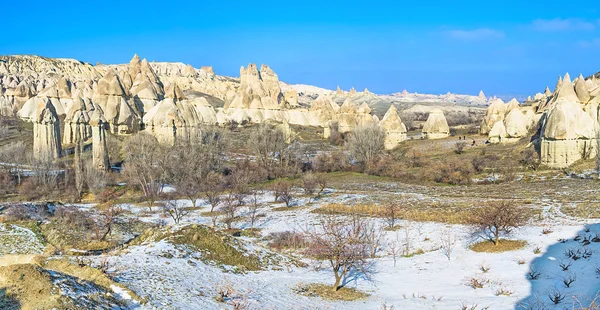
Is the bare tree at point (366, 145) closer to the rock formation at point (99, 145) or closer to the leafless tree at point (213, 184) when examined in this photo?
the leafless tree at point (213, 184)

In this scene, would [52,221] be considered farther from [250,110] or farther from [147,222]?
[250,110]

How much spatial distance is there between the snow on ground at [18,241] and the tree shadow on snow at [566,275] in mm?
13007

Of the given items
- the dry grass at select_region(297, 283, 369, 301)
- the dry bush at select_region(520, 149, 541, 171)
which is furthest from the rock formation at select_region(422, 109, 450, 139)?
the dry grass at select_region(297, 283, 369, 301)

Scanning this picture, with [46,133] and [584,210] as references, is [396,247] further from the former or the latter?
[46,133]

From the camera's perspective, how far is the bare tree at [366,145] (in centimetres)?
4278

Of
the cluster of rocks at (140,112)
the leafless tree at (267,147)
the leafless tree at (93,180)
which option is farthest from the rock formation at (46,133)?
the leafless tree at (267,147)

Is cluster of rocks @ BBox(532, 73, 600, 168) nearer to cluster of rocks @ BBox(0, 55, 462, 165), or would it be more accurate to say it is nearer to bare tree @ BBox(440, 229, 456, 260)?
bare tree @ BBox(440, 229, 456, 260)

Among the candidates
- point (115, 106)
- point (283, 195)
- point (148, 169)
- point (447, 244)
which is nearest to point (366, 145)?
point (283, 195)

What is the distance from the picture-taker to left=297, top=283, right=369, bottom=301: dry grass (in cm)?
941

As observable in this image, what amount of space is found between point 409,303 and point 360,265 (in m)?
→ 2.23

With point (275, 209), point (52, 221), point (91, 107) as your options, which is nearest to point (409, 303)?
point (52, 221)

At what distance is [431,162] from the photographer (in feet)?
128

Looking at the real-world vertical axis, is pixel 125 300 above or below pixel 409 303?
above

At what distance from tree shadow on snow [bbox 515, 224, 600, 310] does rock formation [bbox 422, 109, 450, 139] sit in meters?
41.8
